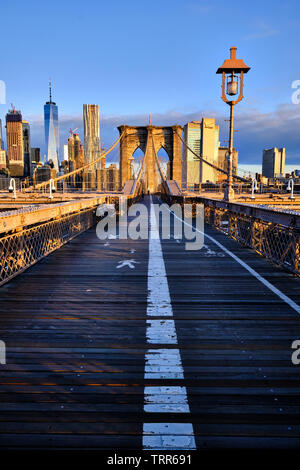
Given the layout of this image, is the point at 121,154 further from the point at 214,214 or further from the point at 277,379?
the point at 277,379

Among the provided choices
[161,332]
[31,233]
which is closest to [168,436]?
[161,332]

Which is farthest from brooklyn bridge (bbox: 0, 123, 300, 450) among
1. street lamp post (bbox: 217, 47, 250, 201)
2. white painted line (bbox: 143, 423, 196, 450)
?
street lamp post (bbox: 217, 47, 250, 201)

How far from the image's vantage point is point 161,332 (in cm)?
473

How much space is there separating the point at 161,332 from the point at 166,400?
1.52m

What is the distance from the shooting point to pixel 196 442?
274cm

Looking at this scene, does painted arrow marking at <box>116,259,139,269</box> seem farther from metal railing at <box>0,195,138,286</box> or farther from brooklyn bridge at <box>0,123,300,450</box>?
metal railing at <box>0,195,138,286</box>

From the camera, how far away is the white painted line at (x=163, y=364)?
3.66 meters

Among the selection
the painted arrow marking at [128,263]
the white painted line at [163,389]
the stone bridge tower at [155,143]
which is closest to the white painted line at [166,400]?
the white painted line at [163,389]

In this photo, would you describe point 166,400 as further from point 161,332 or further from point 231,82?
point 231,82

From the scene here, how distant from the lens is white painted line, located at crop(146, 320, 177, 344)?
14.7 feet

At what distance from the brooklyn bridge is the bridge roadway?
1cm

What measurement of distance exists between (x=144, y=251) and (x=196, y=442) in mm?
8347

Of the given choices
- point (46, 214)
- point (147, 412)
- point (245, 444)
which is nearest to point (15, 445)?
point (147, 412)

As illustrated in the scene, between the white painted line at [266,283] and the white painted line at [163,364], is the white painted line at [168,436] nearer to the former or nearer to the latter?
the white painted line at [163,364]
